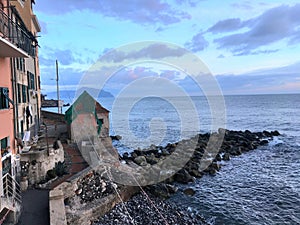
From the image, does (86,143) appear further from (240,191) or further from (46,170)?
(240,191)

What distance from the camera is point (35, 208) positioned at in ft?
37.6

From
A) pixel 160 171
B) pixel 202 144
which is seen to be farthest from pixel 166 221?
pixel 202 144

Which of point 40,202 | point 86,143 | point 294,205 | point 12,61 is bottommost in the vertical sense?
point 294,205

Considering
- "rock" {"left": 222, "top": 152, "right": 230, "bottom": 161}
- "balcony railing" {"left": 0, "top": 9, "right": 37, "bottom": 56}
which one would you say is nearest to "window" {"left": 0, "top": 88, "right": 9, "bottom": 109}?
"balcony railing" {"left": 0, "top": 9, "right": 37, "bottom": 56}

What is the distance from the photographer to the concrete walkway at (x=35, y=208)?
10.6 meters

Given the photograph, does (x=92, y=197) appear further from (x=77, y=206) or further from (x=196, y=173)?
(x=196, y=173)

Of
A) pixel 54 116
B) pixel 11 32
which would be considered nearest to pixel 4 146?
pixel 11 32

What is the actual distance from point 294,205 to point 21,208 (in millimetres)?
16213

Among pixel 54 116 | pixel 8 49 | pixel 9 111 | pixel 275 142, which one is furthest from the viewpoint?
pixel 275 142

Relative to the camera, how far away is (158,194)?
1770 centimetres

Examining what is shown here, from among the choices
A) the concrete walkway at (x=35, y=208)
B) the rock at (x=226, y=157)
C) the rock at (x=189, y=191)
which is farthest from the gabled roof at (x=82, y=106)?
the rock at (x=226, y=157)

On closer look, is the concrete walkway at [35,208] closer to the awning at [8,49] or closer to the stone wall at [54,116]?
the awning at [8,49]

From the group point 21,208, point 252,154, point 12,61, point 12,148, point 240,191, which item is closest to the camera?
point 21,208

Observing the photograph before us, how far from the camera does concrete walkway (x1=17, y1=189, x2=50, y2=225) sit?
10562 mm
